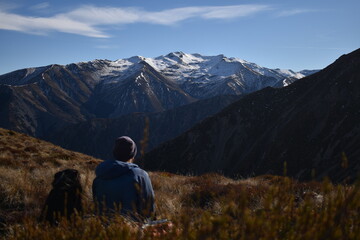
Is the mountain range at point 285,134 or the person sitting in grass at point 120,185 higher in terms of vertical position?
the person sitting in grass at point 120,185

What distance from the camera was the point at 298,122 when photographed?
2425 inches

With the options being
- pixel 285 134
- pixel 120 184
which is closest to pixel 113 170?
pixel 120 184

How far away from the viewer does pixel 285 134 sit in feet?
202

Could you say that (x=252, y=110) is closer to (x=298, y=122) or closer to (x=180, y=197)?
(x=298, y=122)

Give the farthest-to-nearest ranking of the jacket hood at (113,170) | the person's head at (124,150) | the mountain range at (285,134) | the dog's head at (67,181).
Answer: the mountain range at (285,134) → the person's head at (124,150) → the dog's head at (67,181) → the jacket hood at (113,170)

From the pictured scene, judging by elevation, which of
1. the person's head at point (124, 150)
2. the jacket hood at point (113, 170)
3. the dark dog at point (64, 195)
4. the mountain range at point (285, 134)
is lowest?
the mountain range at point (285, 134)

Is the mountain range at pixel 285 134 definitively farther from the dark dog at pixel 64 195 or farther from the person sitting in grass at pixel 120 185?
the dark dog at pixel 64 195

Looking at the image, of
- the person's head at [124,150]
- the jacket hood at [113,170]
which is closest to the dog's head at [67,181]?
the jacket hood at [113,170]

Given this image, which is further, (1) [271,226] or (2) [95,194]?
(2) [95,194]

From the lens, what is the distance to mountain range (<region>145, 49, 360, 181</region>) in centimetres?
5117

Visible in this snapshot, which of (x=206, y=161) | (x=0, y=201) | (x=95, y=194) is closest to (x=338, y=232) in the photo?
(x=95, y=194)

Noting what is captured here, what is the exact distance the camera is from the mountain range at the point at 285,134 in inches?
2015

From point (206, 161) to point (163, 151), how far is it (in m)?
15.5

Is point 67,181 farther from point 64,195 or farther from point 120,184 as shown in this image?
point 120,184
